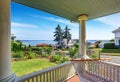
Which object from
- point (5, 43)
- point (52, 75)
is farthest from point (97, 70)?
point (5, 43)

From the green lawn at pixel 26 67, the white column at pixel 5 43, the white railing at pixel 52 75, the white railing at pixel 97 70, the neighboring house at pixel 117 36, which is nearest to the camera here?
the white column at pixel 5 43

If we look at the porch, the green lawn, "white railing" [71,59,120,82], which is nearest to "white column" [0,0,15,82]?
the porch

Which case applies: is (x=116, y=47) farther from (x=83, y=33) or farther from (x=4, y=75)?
(x=4, y=75)

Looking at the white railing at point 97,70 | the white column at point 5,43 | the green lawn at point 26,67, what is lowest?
the green lawn at point 26,67

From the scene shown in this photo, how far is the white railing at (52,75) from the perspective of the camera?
2.28m

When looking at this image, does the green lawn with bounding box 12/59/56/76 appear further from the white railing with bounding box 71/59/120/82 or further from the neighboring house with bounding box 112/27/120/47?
the neighboring house with bounding box 112/27/120/47

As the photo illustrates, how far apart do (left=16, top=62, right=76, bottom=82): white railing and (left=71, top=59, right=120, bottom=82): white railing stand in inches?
21.6

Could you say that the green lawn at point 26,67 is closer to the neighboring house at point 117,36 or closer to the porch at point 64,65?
the porch at point 64,65

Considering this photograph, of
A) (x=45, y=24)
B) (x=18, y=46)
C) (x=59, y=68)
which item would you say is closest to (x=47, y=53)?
(x=18, y=46)

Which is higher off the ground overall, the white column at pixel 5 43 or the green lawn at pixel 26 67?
the white column at pixel 5 43

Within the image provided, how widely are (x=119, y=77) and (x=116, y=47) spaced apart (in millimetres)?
13028

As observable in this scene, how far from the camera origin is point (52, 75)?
3201 millimetres

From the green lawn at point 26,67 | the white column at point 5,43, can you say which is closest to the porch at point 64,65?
the white column at point 5,43

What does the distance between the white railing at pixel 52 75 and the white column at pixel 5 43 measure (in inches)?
18.9
